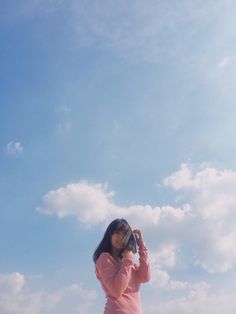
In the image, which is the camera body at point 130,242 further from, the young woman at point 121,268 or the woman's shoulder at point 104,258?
the woman's shoulder at point 104,258

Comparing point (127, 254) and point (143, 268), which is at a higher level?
point (127, 254)

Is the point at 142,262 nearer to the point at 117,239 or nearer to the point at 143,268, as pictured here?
the point at 143,268

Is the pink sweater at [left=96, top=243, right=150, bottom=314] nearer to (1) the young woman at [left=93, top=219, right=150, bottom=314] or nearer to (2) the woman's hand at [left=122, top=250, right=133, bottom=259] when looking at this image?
(1) the young woman at [left=93, top=219, right=150, bottom=314]

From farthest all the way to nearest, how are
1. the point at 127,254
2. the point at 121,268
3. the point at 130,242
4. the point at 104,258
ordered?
the point at 130,242 < the point at 127,254 < the point at 104,258 < the point at 121,268

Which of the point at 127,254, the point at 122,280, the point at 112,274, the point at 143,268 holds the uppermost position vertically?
the point at 127,254

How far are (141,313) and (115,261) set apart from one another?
0.89 meters

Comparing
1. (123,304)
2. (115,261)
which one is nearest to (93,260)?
(115,261)

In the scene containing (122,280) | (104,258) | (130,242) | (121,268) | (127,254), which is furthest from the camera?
(130,242)

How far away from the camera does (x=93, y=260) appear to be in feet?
26.3

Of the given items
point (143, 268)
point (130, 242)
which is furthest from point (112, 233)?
point (143, 268)

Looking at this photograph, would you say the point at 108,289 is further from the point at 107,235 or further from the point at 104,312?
the point at 107,235

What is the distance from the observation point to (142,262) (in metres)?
8.01

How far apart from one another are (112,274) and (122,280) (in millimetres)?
222

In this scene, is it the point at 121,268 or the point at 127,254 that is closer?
the point at 121,268
